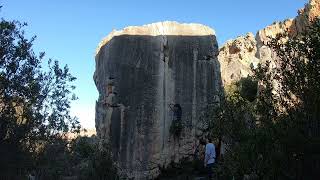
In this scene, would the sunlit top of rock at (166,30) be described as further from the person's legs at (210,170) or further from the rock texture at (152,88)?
Answer: the person's legs at (210,170)

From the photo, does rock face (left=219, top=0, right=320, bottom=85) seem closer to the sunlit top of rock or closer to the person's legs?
the sunlit top of rock

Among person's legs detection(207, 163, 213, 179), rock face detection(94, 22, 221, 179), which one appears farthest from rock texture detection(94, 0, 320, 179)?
person's legs detection(207, 163, 213, 179)

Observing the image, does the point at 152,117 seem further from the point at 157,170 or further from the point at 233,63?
the point at 233,63

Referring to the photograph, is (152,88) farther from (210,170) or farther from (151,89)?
(210,170)

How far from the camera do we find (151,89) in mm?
21797

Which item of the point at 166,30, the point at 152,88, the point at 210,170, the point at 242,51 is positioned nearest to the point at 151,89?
the point at 152,88

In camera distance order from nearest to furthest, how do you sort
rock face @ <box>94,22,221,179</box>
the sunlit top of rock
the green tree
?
the green tree
rock face @ <box>94,22,221,179</box>
the sunlit top of rock

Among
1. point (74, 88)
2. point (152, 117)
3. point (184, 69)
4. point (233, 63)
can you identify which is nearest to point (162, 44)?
point (184, 69)

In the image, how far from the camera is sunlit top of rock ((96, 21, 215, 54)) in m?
22.9

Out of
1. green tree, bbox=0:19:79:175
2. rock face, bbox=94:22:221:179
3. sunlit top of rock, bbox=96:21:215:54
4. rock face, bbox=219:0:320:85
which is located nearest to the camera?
green tree, bbox=0:19:79:175

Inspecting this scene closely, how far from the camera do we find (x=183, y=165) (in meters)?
21.3

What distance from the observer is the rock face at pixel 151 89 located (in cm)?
2114

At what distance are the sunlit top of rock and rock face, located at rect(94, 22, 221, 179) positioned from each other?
0.05m

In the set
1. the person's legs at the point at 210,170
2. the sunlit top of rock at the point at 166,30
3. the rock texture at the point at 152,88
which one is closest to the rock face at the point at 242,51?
the sunlit top of rock at the point at 166,30
